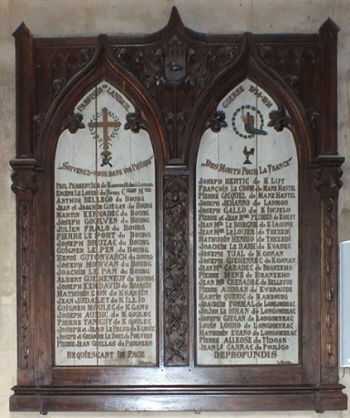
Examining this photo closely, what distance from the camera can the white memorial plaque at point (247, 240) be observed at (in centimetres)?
343

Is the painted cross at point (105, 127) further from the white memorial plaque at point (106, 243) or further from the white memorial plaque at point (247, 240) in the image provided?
the white memorial plaque at point (247, 240)

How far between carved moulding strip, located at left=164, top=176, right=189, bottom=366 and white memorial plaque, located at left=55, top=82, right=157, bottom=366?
0.10m

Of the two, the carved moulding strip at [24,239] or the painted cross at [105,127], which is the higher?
the painted cross at [105,127]

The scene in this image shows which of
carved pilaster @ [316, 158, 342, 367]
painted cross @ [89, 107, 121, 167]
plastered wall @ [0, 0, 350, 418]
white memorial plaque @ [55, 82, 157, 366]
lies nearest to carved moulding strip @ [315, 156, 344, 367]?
carved pilaster @ [316, 158, 342, 367]

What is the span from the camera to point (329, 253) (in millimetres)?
3404

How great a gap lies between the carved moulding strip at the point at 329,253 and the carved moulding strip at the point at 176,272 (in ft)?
2.85

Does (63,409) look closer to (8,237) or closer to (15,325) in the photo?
(15,325)

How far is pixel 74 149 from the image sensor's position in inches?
138

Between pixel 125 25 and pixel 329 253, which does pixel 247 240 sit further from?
pixel 125 25

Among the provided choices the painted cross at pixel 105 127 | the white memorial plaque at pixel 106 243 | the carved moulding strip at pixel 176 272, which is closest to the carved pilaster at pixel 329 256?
the carved moulding strip at pixel 176 272

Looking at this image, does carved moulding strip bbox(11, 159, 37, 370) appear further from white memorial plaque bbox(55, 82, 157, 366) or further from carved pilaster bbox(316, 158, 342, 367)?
carved pilaster bbox(316, 158, 342, 367)

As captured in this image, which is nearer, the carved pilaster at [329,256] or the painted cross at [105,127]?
the carved pilaster at [329,256]

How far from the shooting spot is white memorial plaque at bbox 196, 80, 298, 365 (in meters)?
3.43

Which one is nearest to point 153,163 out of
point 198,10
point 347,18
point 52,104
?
point 52,104
